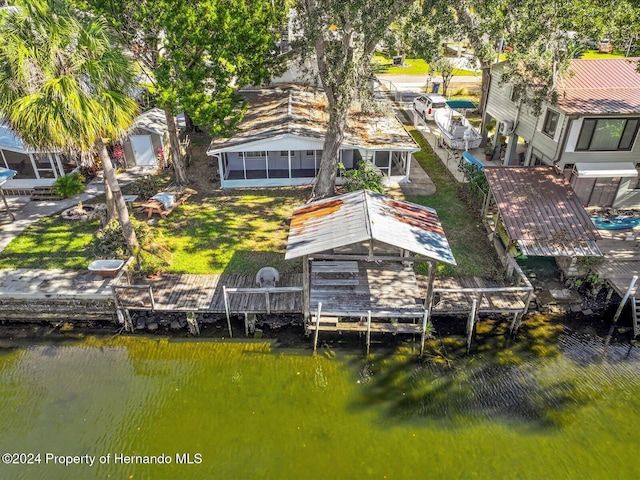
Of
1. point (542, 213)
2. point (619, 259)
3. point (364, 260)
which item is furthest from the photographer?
point (619, 259)

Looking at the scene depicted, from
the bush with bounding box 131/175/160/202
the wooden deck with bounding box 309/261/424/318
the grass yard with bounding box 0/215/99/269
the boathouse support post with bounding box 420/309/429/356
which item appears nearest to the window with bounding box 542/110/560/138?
the wooden deck with bounding box 309/261/424/318

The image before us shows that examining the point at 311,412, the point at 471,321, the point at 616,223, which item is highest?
the point at 616,223

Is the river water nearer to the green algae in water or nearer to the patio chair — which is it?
the green algae in water

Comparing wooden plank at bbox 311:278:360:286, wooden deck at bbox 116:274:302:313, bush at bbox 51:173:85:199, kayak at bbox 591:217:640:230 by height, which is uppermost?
bush at bbox 51:173:85:199

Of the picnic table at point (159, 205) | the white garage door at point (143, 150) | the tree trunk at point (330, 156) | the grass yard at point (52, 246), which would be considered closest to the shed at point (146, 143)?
the white garage door at point (143, 150)

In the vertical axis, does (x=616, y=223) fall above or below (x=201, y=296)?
above

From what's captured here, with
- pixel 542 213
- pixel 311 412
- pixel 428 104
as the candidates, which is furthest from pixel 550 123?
pixel 311 412

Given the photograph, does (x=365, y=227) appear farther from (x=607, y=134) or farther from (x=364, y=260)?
(x=607, y=134)
